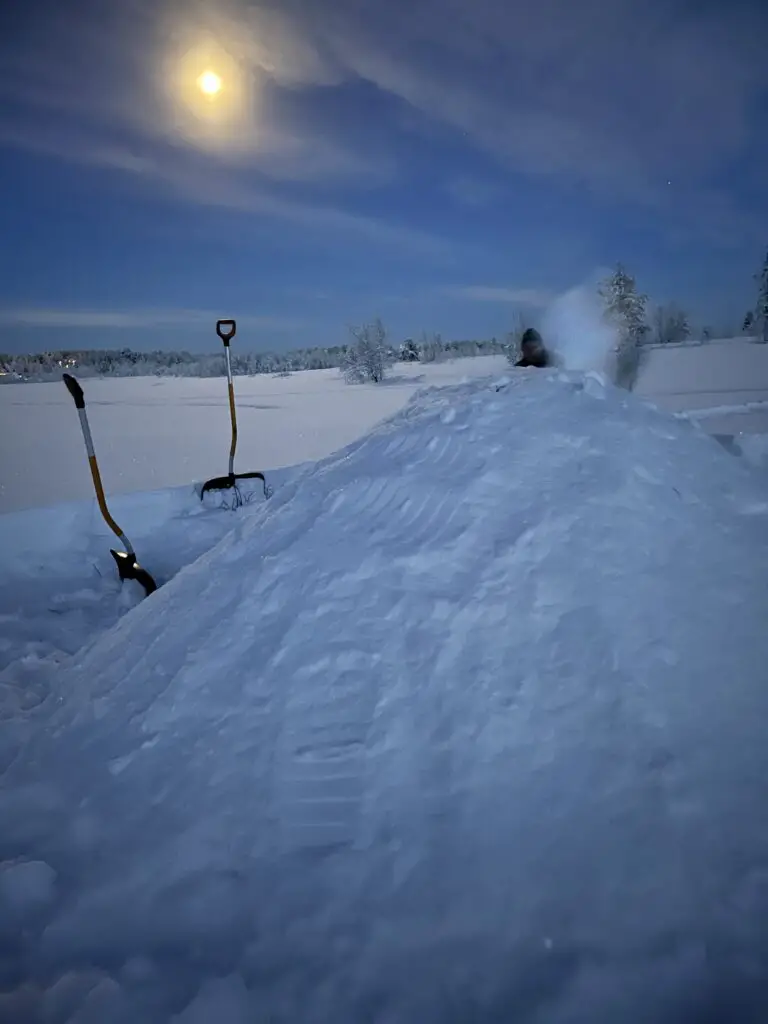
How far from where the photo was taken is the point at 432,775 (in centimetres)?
133

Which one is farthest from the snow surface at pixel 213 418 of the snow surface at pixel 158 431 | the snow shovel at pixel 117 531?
the snow shovel at pixel 117 531

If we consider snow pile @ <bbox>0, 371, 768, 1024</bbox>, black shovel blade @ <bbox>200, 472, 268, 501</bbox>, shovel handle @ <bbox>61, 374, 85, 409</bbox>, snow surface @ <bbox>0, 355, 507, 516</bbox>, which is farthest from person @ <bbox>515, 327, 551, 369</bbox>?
shovel handle @ <bbox>61, 374, 85, 409</bbox>

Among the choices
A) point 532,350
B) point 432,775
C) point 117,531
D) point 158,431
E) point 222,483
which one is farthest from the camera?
point 158,431

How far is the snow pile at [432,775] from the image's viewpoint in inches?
41.3

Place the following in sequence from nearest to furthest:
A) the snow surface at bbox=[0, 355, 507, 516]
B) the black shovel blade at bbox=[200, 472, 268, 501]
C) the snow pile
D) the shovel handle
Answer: the snow pile → the shovel handle → the black shovel blade at bbox=[200, 472, 268, 501] → the snow surface at bbox=[0, 355, 507, 516]

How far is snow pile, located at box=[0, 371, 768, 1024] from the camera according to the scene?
3.44 ft

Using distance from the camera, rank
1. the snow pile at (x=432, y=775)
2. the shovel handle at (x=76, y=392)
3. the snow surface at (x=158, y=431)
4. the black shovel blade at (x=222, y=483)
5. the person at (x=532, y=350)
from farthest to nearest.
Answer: the snow surface at (x=158, y=431), the black shovel blade at (x=222, y=483), the person at (x=532, y=350), the shovel handle at (x=76, y=392), the snow pile at (x=432, y=775)

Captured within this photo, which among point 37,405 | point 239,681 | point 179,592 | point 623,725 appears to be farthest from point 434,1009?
point 37,405

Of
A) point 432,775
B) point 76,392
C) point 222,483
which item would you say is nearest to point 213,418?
point 222,483

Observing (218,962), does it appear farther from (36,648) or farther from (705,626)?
(36,648)

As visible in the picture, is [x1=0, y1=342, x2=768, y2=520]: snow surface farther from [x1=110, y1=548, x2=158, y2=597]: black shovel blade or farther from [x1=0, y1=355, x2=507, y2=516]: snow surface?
[x1=110, y1=548, x2=158, y2=597]: black shovel blade

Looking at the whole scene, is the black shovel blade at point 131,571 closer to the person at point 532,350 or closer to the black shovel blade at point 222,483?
the black shovel blade at point 222,483

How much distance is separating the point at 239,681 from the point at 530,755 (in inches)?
32.9

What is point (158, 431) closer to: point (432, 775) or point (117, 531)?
point (117, 531)
